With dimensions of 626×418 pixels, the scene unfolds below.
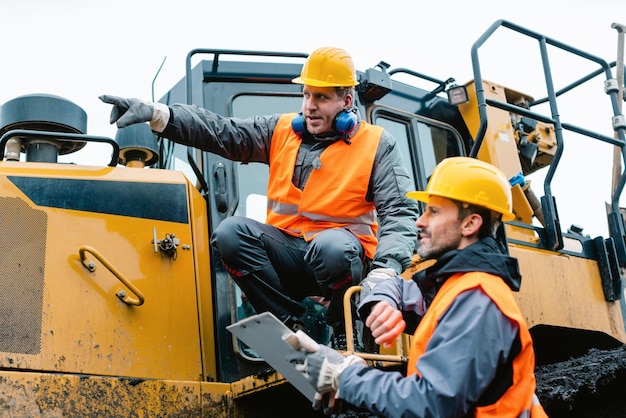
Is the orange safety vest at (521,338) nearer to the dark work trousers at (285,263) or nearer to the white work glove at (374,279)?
the white work glove at (374,279)

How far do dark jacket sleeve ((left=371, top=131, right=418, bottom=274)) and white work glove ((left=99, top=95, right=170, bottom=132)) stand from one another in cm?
95

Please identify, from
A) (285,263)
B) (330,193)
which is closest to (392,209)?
(330,193)

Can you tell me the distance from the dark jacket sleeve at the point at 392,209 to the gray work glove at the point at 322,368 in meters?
0.93

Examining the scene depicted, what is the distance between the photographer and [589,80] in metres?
5.75

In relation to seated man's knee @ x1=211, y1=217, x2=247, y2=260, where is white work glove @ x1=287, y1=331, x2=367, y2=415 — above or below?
below

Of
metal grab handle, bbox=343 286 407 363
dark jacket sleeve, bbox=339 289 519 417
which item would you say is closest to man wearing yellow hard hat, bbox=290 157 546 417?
dark jacket sleeve, bbox=339 289 519 417

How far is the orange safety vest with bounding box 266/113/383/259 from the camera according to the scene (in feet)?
12.1

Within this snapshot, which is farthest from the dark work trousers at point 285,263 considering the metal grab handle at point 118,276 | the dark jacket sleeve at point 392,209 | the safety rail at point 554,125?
the safety rail at point 554,125

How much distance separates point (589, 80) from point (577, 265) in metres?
1.55

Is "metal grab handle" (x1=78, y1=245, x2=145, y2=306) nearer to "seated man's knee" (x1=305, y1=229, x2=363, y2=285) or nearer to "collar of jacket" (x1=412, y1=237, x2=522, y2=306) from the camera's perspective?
"seated man's knee" (x1=305, y1=229, x2=363, y2=285)

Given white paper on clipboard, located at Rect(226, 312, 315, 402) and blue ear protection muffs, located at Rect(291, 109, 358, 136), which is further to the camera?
blue ear protection muffs, located at Rect(291, 109, 358, 136)

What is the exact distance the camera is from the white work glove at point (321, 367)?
7.95 ft

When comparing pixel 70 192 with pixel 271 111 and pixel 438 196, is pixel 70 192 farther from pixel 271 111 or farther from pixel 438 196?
pixel 438 196

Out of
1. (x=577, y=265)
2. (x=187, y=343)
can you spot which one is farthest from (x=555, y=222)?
(x=187, y=343)
